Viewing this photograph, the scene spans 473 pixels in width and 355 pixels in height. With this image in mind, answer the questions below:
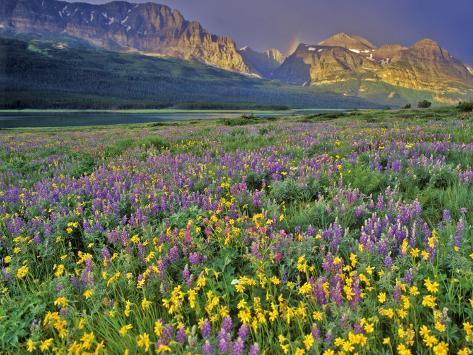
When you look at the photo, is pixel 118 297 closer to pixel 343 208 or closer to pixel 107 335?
pixel 107 335

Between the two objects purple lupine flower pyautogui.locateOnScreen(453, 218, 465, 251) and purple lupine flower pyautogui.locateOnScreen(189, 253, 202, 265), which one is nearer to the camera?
purple lupine flower pyautogui.locateOnScreen(453, 218, 465, 251)

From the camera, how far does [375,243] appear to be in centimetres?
343

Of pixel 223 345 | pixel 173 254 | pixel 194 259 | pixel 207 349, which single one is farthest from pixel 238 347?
pixel 173 254

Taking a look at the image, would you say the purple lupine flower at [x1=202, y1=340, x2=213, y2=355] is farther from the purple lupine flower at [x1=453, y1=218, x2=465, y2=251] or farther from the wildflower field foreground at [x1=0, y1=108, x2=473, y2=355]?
the purple lupine flower at [x1=453, y1=218, x2=465, y2=251]

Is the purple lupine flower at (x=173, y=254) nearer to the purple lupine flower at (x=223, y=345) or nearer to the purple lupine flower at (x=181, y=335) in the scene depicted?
the purple lupine flower at (x=181, y=335)

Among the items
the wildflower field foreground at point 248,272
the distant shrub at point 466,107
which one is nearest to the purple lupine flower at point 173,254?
the wildflower field foreground at point 248,272

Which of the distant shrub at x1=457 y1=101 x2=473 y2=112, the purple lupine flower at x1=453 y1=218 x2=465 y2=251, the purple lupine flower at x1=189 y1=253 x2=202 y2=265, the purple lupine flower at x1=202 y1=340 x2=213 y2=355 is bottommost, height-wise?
the purple lupine flower at x1=202 y1=340 x2=213 y2=355

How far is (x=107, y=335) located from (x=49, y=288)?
106 cm

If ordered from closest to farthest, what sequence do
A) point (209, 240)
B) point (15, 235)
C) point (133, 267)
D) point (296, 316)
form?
1. point (296, 316)
2. point (133, 267)
3. point (209, 240)
4. point (15, 235)

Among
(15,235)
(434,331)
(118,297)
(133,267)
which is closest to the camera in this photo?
(434,331)

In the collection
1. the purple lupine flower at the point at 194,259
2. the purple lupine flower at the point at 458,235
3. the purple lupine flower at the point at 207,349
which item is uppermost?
the purple lupine flower at the point at 458,235

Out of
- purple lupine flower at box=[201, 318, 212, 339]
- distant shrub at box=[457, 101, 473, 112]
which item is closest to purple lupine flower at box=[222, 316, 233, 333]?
purple lupine flower at box=[201, 318, 212, 339]

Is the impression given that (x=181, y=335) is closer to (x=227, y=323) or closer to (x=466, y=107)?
(x=227, y=323)

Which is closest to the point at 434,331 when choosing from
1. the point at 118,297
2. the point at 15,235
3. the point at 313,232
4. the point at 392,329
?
the point at 392,329
